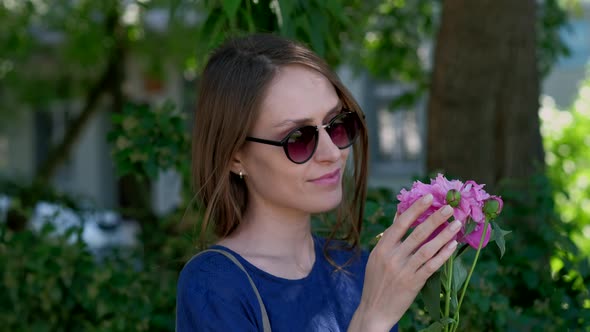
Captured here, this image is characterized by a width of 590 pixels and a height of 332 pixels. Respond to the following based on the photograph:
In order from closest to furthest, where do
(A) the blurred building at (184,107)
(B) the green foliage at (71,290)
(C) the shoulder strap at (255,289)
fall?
(C) the shoulder strap at (255,289)
(B) the green foliage at (71,290)
(A) the blurred building at (184,107)

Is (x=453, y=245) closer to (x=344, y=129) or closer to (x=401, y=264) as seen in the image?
(x=401, y=264)

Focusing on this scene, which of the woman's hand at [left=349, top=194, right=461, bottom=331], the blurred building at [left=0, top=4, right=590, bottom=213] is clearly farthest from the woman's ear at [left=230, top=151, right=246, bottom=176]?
the blurred building at [left=0, top=4, right=590, bottom=213]

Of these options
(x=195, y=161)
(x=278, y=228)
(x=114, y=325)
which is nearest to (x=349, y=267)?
(x=278, y=228)

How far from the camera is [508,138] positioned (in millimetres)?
3533

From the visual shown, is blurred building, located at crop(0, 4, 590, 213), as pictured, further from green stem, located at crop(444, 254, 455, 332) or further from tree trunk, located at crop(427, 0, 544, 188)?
green stem, located at crop(444, 254, 455, 332)

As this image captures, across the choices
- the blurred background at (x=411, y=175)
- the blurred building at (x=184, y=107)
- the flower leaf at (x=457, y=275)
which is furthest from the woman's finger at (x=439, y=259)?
the blurred building at (x=184, y=107)

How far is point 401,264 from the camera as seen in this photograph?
1.39 metres

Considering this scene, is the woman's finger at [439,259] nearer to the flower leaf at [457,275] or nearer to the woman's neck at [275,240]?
the flower leaf at [457,275]

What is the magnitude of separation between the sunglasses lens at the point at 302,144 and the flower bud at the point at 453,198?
0.40m

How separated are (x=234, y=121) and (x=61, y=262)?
1.62 m

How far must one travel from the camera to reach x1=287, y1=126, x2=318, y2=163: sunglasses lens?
164 cm

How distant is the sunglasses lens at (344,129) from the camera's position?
171cm

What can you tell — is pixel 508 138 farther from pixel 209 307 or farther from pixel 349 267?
pixel 209 307

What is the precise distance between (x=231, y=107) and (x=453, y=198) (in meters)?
0.58
